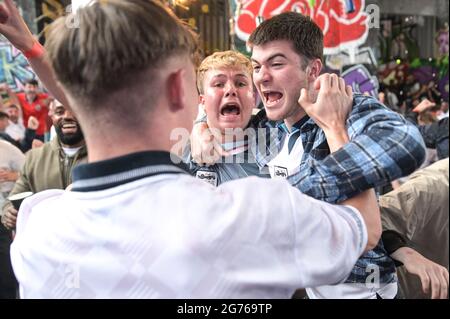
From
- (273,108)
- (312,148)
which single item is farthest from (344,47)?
(312,148)

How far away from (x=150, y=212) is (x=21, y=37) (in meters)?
0.70

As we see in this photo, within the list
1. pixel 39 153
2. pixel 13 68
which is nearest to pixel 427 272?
pixel 39 153

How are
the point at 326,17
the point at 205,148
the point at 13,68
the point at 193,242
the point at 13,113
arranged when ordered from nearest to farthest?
the point at 193,242 → the point at 205,148 → the point at 326,17 → the point at 13,113 → the point at 13,68

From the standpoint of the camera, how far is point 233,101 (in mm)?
2109

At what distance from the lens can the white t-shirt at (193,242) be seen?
29.6 inches

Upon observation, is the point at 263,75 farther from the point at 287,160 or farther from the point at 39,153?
the point at 39,153

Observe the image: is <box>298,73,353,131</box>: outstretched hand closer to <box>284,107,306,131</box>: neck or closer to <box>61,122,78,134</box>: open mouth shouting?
<box>284,107,306,131</box>: neck

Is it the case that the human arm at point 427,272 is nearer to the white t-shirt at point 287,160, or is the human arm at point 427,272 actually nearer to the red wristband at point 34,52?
the white t-shirt at point 287,160

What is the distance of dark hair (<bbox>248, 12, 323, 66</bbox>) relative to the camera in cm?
166

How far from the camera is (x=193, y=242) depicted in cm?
74

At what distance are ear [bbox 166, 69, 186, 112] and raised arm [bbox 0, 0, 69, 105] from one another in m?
0.46
